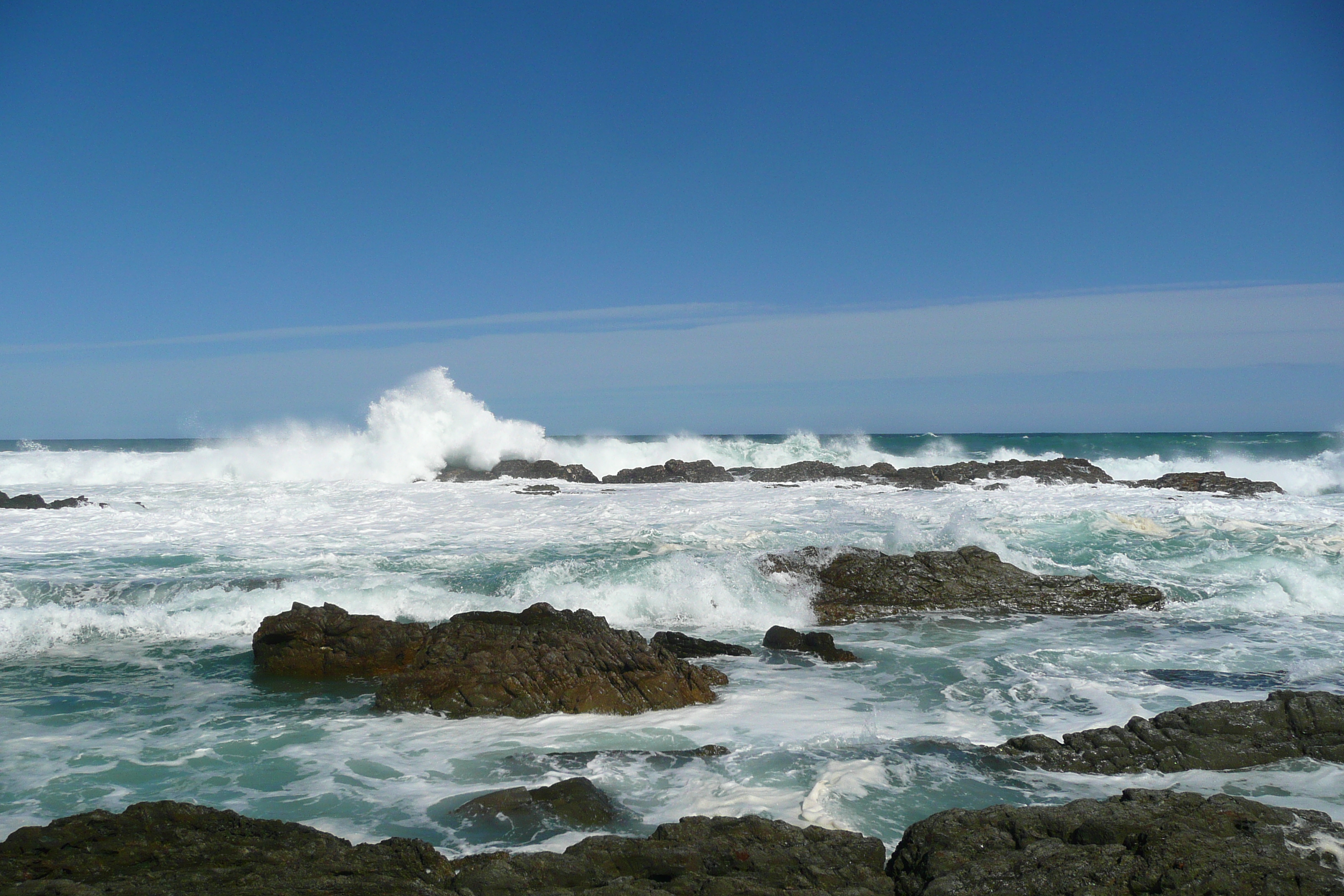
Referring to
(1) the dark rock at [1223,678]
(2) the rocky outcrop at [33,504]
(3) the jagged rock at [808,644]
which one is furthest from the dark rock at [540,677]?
(2) the rocky outcrop at [33,504]

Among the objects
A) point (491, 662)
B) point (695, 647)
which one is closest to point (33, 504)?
point (491, 662)

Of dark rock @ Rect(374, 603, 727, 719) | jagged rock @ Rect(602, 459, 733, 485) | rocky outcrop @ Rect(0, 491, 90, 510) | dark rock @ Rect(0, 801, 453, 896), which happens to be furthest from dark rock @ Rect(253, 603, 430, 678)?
jagged rock @ Rect(602, 459, 733, 485)

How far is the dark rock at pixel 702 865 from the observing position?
3.31m

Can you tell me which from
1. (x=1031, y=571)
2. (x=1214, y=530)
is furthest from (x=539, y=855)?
(x=1214, y=530)

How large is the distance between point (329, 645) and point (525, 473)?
71.0 ft

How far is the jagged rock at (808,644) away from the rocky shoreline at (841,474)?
54.5 ft

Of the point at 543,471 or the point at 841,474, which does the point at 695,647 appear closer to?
the point at 841,474

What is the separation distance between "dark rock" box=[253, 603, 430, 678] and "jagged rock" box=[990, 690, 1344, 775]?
17.7 ft

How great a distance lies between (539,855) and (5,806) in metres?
3.64

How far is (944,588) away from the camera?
10609 millimetres

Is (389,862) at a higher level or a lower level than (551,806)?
higher

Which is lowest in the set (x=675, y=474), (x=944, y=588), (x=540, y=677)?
(x=944, y=588)

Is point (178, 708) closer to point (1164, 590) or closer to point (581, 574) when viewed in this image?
point (581, 574)

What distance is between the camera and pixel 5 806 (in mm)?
4840
